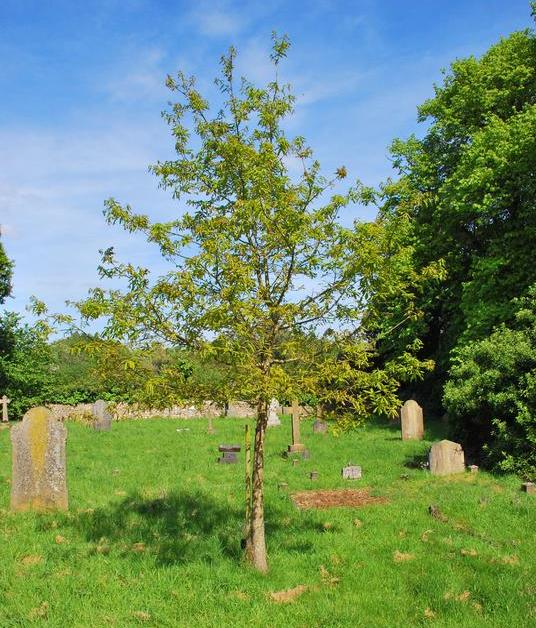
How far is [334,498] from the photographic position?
1230 centimetres

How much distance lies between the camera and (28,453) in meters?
10.9

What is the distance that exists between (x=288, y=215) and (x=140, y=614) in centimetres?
510

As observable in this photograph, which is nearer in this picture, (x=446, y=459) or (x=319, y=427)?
(x=446, y=459)

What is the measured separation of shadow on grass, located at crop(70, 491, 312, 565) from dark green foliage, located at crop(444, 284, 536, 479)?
7.38 m

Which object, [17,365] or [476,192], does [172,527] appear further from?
[17,365]

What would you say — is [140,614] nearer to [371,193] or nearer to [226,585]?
[226,585]

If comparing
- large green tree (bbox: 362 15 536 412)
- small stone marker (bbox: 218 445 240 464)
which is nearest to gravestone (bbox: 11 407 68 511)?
small stone marker (bbox: 218 445 240 464)

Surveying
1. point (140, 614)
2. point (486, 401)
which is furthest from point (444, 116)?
point (140, 614)

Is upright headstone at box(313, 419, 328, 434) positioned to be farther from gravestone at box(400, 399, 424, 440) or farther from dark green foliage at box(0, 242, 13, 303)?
dark green foliage at box(0, 242, 13, 303)

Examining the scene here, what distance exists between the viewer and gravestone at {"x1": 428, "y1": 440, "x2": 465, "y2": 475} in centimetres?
1475

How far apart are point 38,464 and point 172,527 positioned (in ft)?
10.6

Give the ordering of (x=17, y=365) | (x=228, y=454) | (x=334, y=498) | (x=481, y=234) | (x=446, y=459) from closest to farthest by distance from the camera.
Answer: (x=334, y=498) < (x=446, y=459) < (x=228, y=454) < (x=481, y=234) < (x=17, y=365)

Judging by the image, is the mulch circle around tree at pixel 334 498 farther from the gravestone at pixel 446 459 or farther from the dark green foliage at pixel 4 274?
the dark green foliage at pixel 4 274

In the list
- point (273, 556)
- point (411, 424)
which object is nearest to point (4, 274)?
point (411, 424)
